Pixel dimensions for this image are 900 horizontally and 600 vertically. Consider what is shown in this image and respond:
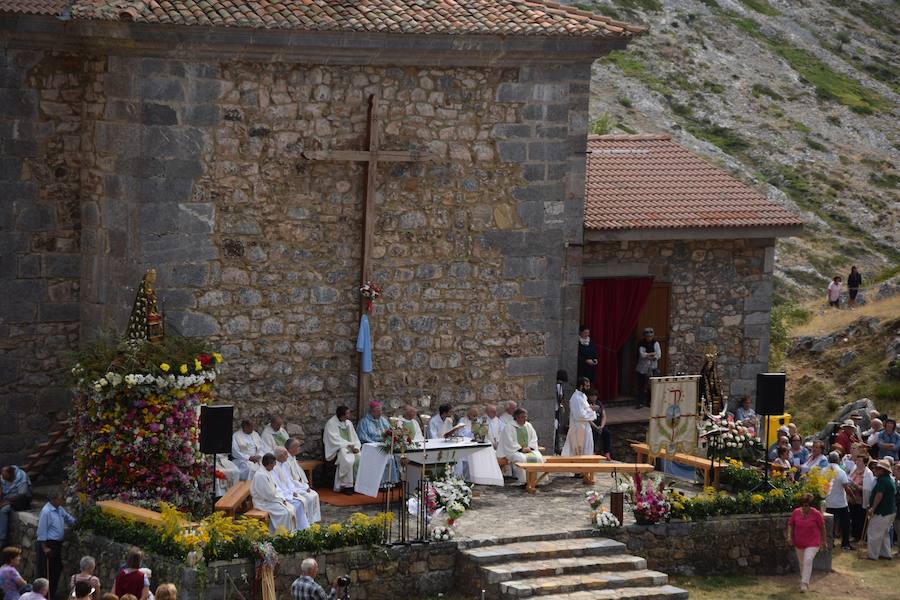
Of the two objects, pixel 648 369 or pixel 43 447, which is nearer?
pixel 43 447

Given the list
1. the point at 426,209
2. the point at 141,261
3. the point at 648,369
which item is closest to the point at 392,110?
the point at 426,209

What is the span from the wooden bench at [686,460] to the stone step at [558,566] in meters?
2.63

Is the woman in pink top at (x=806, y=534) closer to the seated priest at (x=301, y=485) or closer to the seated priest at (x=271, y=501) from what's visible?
the seated priest at (x=301, y=485)

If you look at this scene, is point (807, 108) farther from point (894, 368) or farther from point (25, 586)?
point (25, 586)

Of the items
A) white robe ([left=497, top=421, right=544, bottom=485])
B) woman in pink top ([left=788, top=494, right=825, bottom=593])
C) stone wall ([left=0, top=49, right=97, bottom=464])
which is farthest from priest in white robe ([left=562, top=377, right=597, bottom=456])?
stone wall ([left=0, top=49, right=97, bottom=464])

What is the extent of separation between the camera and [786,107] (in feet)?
182

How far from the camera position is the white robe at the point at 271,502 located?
1816 centimetres

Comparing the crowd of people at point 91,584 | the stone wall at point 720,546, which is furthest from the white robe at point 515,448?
the crowd of people at point 91,584

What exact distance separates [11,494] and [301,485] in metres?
3.38

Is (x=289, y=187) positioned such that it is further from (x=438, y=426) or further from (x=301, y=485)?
(x=301, y=485)

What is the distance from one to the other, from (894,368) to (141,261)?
16.0 meters

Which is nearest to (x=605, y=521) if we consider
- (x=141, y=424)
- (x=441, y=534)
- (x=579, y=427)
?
(x=441, y=534)

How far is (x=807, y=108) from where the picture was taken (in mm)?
55812

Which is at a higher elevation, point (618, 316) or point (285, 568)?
point (618, 316)
